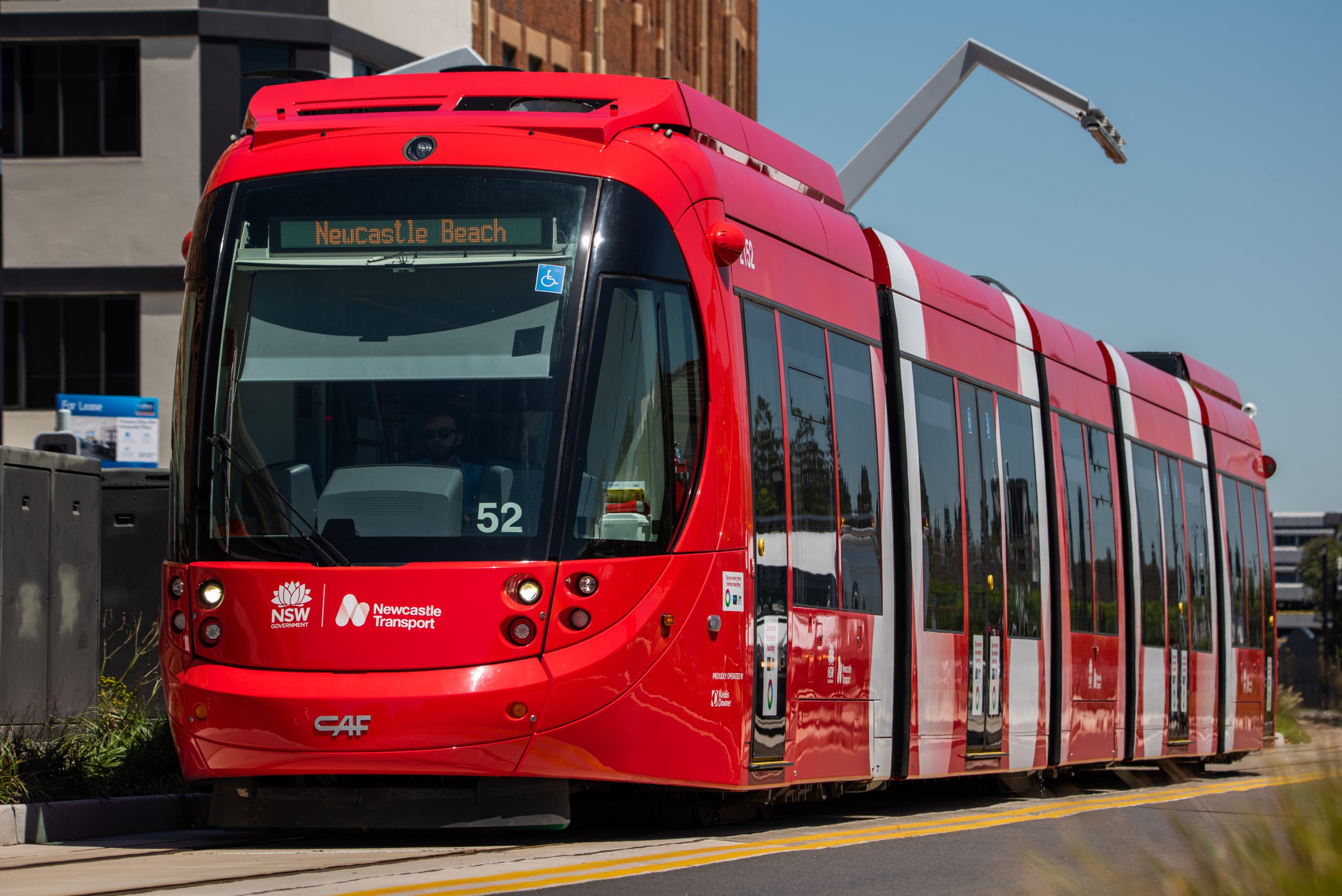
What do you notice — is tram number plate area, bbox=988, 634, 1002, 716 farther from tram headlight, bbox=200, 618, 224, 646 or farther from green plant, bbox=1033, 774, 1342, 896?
green plant, bbox=1033, 774, 1342, 896

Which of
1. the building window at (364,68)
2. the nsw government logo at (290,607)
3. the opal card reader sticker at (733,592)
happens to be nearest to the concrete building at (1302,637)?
the opal card reader sticker at (733,592)

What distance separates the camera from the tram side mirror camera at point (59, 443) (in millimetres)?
15812

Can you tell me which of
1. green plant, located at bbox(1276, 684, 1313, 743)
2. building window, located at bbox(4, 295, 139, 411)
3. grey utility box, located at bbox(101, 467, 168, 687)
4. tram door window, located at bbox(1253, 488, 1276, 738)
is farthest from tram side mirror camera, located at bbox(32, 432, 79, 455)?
green plant, located at bbox(1276, 684, 1313, 743)

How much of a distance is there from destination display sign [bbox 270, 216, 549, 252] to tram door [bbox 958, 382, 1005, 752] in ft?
17.4

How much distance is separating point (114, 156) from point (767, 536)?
776 inches

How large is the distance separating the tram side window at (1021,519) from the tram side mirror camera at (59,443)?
23.9 ft

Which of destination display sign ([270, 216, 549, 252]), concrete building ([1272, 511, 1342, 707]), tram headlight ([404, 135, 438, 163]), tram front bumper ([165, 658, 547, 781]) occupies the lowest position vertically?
concrete building ([1272, 511, 1342, 707])

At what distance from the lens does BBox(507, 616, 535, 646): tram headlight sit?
27.6 feet

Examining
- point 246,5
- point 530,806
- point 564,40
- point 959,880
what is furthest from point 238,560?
point 564,40

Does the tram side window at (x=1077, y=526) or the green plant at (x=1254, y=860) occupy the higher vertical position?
the tram side window at (x=1077, y=526)

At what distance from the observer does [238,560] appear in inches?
341

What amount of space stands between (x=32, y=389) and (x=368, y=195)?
20.0 meters

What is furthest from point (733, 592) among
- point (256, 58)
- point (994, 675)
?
point (256, 58)

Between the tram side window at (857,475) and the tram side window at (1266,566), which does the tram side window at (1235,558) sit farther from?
Result: the tram side window at (857,475)
